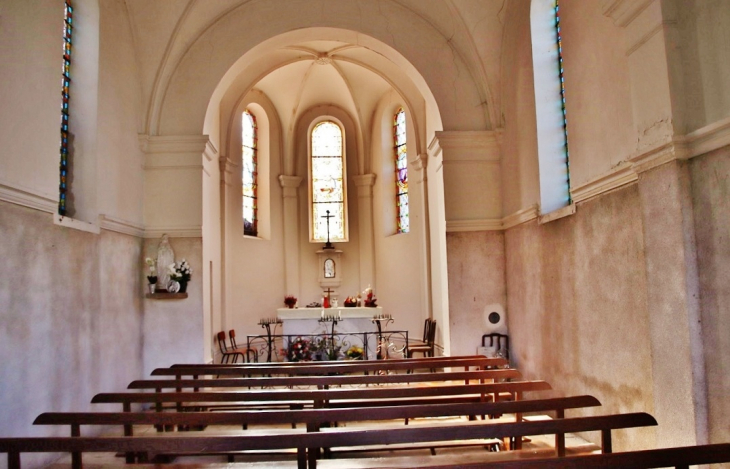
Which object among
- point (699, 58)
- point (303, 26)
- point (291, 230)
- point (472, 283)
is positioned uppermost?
point (303, 26)

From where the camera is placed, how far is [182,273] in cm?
902

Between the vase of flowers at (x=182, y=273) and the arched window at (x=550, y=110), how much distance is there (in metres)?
5.53

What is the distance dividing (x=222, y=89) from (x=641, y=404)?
26.7 feet

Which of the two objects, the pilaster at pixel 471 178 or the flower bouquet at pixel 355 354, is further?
the flower bouquet at pixel 355 354

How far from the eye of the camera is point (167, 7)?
889 cm

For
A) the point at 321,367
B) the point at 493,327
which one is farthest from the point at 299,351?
the point at 321,367

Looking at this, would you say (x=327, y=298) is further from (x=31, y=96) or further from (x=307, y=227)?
(x=31, y=96)

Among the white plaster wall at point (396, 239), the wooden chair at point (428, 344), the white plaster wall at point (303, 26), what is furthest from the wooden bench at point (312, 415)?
the white plaster wall at point (396, 239)

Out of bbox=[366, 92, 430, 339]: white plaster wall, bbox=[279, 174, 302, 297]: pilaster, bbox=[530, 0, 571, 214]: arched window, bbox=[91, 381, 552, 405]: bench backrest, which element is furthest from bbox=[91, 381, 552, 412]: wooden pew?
bbox=[279, 174, 302, 297]: pilaster

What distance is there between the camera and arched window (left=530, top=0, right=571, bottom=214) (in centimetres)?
749

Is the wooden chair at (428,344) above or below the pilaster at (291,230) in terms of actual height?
below

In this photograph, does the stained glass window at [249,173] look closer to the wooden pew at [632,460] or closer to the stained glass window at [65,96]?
the stained glass window at [65,96]

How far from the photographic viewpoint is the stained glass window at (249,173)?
577 inches

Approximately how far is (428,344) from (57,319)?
6.89 metres
